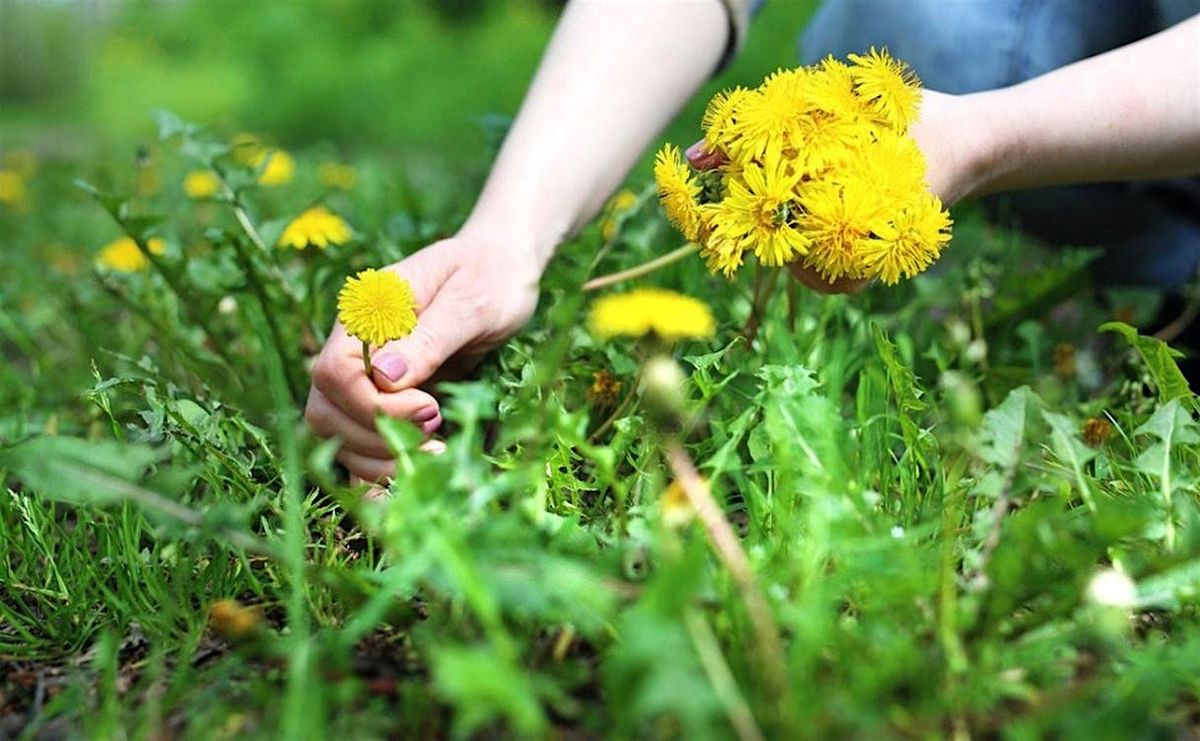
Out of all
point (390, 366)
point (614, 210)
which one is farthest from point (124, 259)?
point (390, 366)

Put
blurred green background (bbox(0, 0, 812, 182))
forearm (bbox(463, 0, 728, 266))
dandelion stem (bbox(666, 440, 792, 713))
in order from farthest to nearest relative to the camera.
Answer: blurred green background (bbox(0, 0, 812, 182)), forearm (bbox(463, 0, 728, 266)), dandelion stem (bbox(666, 440, 792, 713))

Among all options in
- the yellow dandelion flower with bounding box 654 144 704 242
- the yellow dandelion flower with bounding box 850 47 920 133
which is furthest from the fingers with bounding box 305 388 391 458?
the yellow dandelion flower with bounding box 850 47 920 133

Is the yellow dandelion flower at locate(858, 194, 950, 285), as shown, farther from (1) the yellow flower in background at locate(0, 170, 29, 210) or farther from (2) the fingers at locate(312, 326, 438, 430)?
(1) the yellow flower in background at locate(0, 170, 29, 210)

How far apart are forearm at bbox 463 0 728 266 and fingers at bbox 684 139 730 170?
0.31 meters

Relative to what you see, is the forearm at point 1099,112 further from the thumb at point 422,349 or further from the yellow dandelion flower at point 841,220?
the thumb at point 422,349

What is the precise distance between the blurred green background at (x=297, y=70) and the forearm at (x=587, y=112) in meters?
2.32

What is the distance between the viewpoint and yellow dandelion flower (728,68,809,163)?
1.09 meters

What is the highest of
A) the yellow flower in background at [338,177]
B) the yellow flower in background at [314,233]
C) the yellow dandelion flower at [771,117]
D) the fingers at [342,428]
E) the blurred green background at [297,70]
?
the yellow dandelion flower at [771,117]

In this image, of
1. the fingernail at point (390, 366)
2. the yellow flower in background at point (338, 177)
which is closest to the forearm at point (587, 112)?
the fingernail at point (390, 366)

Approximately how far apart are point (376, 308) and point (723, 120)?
1.22ft

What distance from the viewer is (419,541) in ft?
2.80

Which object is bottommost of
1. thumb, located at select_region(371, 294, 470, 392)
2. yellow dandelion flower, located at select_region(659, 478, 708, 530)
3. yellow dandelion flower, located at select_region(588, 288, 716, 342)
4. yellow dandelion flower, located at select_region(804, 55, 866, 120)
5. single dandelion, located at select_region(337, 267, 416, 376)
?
thumb, located at select_region(371, 294, 470, 392)

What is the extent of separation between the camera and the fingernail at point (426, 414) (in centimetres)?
120

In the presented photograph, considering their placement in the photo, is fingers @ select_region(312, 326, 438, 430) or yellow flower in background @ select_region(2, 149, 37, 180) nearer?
fingers @ select_region(312, 326, 438, 430)
